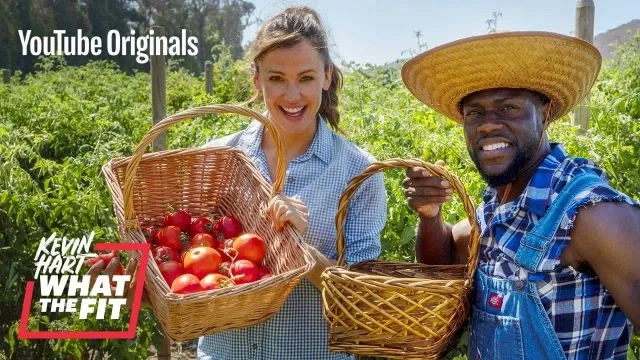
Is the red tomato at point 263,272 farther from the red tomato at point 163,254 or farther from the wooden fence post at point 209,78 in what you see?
the wooden fence post at point 209,78

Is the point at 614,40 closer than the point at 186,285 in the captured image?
No

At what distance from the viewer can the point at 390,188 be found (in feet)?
9.86

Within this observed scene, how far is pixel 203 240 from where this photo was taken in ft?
6.88

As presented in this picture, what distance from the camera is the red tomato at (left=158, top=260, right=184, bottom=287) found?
6.37ft

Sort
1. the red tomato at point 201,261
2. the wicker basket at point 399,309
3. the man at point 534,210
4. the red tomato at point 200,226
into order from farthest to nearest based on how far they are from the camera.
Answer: the red tomato at point 200,226 → the red tomato at point 201,261 → the wicker basket at point 399,309 → the man at point 534,210

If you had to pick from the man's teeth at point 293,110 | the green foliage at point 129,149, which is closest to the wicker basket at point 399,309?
the man's teeth at point 293,110

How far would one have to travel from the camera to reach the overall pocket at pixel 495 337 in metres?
1.51

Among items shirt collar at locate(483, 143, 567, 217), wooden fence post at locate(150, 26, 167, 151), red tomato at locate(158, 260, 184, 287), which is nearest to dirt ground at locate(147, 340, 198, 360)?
wooden fence post at locate(150, 26, 167, 151)

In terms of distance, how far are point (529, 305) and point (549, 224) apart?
0.17 meters

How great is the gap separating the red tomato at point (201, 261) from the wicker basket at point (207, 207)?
0.42ft

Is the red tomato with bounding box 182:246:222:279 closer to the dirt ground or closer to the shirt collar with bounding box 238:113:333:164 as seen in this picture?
the shirt collar with bounding box 238:113:333:164

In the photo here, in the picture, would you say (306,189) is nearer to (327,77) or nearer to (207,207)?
(327,77)

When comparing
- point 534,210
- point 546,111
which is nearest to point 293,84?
point 546,111

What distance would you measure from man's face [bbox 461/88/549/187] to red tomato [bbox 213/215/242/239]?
2.76 ft
